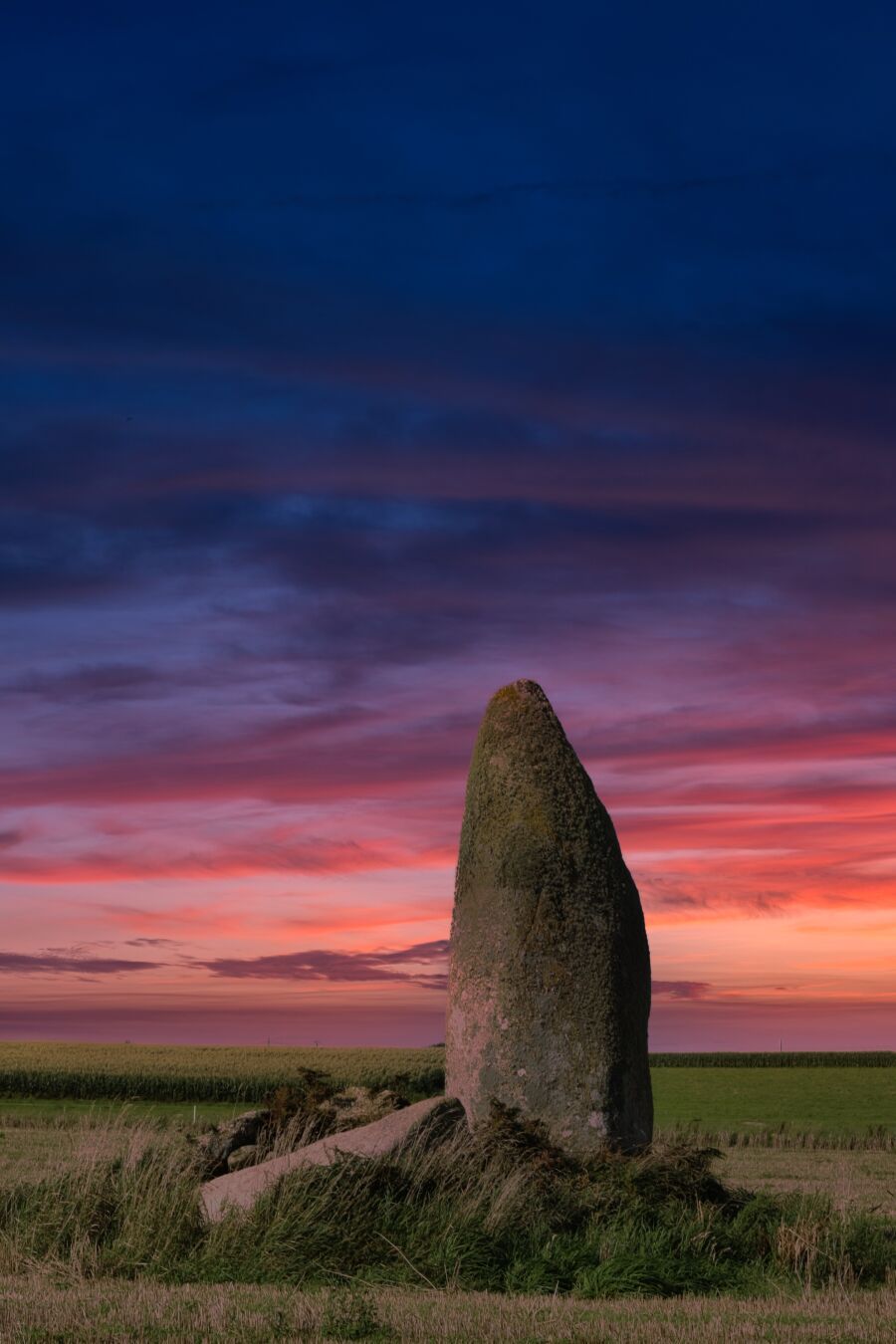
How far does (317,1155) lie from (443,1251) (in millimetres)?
2053

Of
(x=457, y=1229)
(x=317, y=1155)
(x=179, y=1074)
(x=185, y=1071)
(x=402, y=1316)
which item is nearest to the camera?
(x=402, y=1316)

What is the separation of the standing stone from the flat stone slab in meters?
1.63

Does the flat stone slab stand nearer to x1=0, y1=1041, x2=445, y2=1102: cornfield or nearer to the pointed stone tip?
the pointed stone tip

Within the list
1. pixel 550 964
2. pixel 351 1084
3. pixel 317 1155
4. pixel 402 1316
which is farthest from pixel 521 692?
pixel 351 1084

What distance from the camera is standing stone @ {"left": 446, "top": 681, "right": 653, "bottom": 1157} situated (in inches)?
670

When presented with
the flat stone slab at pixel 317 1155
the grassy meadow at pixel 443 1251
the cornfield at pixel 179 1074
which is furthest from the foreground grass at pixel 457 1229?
the cornfield at pixel 179 1074

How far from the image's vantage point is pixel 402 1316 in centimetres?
1070

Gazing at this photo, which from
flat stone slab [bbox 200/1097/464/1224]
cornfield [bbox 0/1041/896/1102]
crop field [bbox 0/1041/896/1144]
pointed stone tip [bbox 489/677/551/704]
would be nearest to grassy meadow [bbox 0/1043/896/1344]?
flat stone slab [bbox 200/1097/464/1224]

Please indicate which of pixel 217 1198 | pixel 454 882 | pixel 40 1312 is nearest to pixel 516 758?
pixel 454 882

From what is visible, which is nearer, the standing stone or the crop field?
the standing stone

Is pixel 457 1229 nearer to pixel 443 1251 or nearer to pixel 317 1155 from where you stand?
pixel 443 1251

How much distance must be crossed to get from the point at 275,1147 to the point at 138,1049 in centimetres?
5639

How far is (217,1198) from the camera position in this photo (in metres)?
14.6

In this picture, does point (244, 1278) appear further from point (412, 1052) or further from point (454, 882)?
point (412, 1052)
